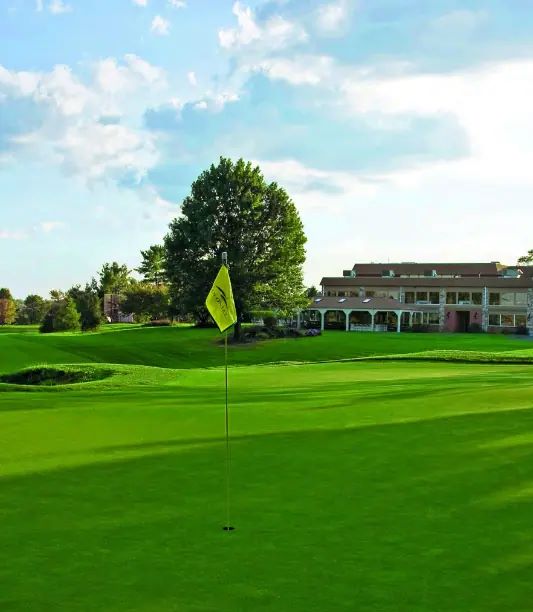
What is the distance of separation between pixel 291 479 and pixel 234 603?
3.71 m

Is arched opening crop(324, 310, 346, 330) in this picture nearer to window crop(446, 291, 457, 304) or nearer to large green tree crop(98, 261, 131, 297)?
window crop(446, 291, 457, 304)

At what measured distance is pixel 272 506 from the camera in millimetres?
7461

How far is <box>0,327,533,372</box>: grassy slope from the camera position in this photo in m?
47.1

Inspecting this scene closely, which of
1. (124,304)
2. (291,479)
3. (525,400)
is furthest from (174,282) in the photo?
(291,479)

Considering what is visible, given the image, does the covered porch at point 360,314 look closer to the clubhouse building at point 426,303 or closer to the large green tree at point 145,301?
the clubhouse building at point 426,303

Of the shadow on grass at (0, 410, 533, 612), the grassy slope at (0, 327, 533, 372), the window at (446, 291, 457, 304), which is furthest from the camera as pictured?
the window at (446, 291, 457, 304)

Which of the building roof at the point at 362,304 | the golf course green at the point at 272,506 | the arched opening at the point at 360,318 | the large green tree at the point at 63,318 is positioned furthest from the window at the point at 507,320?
the golf course green at the point at 272,506

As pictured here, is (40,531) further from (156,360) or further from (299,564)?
(156,360)

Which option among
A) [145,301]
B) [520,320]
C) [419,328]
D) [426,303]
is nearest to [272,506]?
[419,328]

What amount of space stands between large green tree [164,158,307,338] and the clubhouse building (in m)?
21.4

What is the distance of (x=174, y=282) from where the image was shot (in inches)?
2436

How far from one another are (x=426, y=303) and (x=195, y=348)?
41.0 metres

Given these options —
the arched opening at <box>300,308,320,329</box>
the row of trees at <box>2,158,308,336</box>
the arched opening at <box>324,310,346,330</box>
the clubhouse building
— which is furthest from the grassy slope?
the arched opening at <box>300,308,320,329</box>

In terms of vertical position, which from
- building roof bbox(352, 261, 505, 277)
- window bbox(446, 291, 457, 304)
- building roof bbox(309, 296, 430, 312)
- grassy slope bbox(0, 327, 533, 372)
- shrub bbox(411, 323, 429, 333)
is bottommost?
grassy slope bbox(0, 327, 533, 372)
